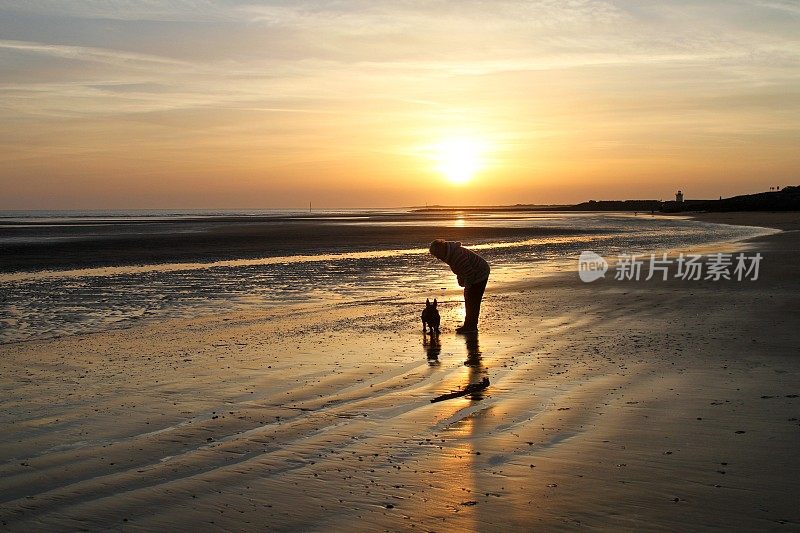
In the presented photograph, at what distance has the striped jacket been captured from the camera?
1462cm

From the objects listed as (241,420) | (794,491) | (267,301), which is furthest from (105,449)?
(267,301)

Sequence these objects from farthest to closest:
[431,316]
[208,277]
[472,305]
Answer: [208,277], [472,305], [431,316]

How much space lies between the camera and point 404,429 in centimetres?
748

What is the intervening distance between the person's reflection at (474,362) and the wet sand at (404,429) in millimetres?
55

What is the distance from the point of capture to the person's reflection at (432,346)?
11.2m

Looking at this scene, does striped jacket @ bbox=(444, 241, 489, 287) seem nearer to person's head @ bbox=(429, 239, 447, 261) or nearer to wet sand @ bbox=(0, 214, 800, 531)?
person's head @ bbox=(429, 239, 447, 261)

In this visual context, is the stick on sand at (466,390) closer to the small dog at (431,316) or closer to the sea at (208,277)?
the small dog at (431,316)

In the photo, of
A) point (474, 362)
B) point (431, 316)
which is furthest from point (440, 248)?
point (474, 362)

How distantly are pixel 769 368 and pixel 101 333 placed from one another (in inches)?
430

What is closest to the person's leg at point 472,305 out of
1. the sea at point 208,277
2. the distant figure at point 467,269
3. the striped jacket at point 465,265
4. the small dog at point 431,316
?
the distant figure at point 467,269

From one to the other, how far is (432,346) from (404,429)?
501 cm

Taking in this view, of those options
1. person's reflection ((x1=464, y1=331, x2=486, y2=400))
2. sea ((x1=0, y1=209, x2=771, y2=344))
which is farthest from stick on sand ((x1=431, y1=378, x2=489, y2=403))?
sea ((x1=0, y1=209, x2=771, y2=344))

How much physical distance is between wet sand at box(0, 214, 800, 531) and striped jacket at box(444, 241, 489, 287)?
1.04 metres

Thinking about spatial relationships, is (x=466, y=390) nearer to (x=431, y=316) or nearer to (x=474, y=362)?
(x=474, y=362)
